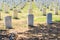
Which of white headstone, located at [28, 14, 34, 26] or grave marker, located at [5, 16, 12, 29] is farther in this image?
white headstone, located at [28, 14, 34, 26]

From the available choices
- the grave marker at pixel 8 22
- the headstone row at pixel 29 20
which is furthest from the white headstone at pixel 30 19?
the grave marker at pixel 8 22

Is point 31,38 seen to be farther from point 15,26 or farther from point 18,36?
point 15,26

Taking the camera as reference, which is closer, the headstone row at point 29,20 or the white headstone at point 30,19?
the headstone row at point 29,20

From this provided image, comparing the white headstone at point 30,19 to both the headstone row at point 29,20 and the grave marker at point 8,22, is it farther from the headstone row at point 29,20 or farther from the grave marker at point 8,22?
the grave marker at point 8,22

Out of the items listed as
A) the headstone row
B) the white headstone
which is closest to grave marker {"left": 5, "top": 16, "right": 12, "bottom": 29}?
the headstone row

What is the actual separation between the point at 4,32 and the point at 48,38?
1.93m

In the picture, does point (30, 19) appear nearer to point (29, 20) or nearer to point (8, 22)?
point (29, 20)

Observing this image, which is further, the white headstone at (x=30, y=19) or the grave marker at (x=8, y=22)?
the white headstone at (x=30, y=19)

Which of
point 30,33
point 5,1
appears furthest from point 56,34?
point 5,1

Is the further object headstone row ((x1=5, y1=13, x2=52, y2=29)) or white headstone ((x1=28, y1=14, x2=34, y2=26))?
white headstone ((x1=28, y1=14, x2=34, y2=26))

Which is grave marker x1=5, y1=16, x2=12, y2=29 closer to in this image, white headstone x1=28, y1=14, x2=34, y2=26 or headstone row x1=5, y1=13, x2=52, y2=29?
headstone row x1=5, y1=13, x2=52, y2=29

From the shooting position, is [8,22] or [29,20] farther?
[29,20]

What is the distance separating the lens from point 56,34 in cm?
880

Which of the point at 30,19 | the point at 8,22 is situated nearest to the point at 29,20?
the point at 30,19
